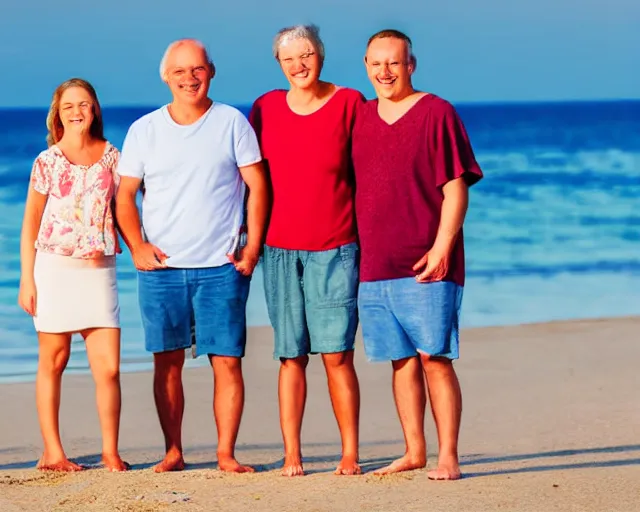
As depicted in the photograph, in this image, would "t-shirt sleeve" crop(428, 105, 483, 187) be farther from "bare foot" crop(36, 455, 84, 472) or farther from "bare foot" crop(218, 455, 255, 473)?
"bare foot" crop(36, 455, 84, 472)

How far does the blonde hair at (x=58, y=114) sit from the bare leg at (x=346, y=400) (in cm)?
124

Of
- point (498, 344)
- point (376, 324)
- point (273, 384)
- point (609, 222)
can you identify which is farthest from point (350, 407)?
point (609, 222)

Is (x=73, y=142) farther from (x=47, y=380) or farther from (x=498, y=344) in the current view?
(x=498, y=344)

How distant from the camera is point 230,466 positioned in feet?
17.4

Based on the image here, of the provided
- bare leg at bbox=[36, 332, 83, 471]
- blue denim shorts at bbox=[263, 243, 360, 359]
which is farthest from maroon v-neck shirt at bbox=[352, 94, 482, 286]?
bare leg at bbox=[36, 332, 83, 471]

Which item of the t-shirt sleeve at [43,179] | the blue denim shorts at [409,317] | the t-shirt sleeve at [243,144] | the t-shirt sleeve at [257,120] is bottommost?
the blue denim shorts at [409,317]

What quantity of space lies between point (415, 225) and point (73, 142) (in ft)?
4.47

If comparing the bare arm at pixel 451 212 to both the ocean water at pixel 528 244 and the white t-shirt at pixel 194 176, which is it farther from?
the ocean water at pixel 528 244

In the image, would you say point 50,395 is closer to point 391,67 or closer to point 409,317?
point 409,317

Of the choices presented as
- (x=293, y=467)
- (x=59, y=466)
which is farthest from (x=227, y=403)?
(x=59, y=466)

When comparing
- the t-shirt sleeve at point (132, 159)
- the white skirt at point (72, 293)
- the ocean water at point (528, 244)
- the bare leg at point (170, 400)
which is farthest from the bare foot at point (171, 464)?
the ocean water at point (528, 244)

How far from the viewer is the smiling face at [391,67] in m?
5.05

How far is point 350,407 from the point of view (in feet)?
17.3

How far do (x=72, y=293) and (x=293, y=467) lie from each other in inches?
42.2
